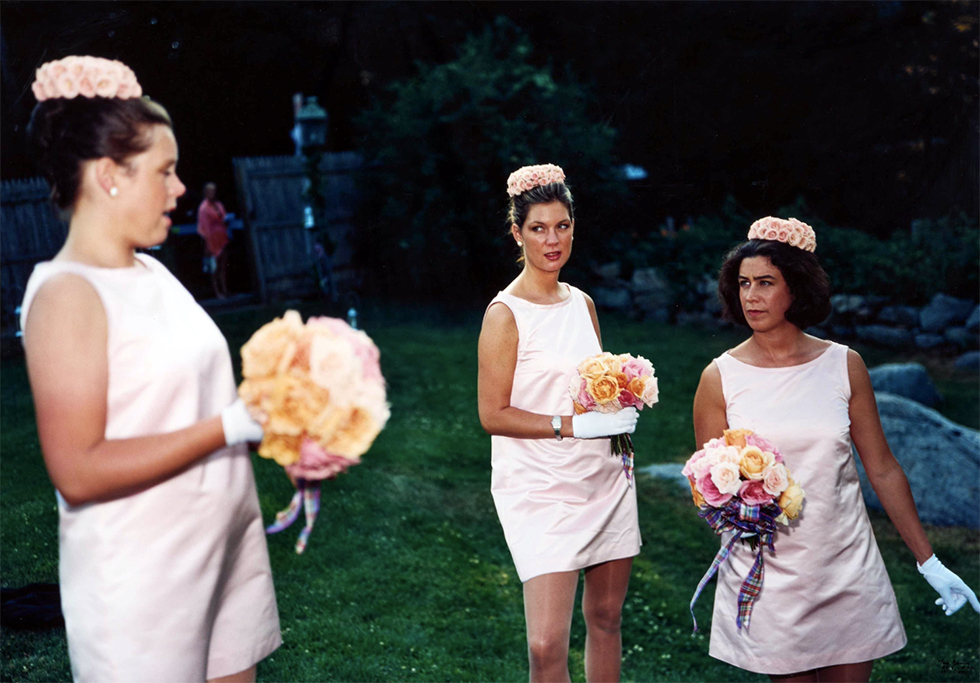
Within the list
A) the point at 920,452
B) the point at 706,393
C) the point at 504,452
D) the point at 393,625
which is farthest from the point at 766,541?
the point at 920,452

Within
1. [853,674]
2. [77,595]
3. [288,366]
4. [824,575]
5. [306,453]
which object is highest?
[288,366]

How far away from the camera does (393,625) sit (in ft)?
18.7

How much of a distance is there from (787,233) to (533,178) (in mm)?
1019

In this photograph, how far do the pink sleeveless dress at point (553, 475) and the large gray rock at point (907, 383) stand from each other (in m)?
7.12

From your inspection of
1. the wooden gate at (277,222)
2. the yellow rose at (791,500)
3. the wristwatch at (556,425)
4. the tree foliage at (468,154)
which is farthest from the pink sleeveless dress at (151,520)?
the wooden gate at (277,222)

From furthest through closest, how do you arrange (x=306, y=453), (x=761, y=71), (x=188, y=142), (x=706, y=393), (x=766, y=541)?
(x=761, y=71), (x=188, y=142), (x=706, y=393), (x=766, y=541), (x=306, y=453)

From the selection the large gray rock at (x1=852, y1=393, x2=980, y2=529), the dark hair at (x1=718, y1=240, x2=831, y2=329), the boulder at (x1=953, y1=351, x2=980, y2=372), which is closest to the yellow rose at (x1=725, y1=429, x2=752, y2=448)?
the dark hair at (x1=718, y1=240, x2=831, y2=329)

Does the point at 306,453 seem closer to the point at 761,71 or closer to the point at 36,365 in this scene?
the point at 36,365

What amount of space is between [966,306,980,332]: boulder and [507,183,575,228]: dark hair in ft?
33.5

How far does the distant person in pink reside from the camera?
40.8ft

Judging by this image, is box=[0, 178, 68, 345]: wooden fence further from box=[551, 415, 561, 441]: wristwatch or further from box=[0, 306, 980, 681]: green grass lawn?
box=[551, 415, 561, 441]: wristwatch

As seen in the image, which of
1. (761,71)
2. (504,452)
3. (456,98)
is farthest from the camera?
(761,71)

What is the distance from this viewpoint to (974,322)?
12297 mm

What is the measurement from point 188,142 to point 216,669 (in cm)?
1086
